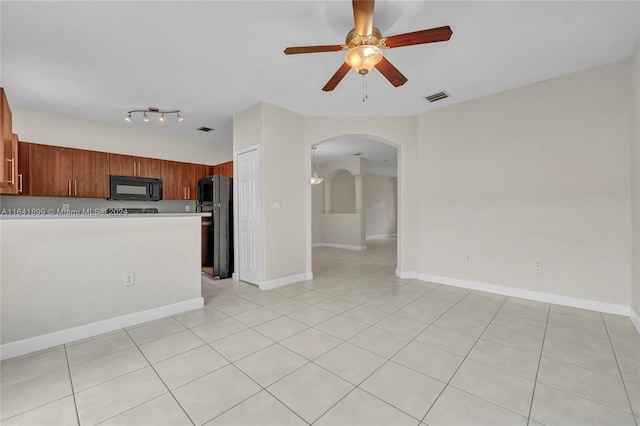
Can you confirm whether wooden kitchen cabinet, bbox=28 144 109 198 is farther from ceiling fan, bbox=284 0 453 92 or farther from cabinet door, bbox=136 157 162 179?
ceiling fan, bbox=284 0 453 92

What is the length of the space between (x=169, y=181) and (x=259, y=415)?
17.6ft

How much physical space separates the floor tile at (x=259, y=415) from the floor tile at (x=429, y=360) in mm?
945

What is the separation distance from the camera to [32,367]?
2.03m

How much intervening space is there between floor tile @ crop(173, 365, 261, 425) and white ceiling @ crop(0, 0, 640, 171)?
2838 mm

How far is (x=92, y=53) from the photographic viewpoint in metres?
2.82

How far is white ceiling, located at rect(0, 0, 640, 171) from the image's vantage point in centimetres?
223

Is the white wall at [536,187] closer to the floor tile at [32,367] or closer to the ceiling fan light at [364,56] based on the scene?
the ceiling fan light at [364,56]

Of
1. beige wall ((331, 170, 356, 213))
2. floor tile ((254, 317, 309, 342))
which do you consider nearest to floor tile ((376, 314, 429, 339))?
floor tile ((254, 317, 309, 342))

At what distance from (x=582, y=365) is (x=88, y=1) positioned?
15.5 ft

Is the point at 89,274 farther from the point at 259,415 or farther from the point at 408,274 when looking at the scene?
the point at 408,274

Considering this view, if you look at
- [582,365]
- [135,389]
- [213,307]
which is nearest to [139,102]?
[213,307]

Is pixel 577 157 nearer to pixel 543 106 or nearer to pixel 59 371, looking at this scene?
pixel 543 106

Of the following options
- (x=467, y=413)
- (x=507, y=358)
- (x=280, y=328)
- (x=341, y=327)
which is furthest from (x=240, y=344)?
(x=507, y=358)

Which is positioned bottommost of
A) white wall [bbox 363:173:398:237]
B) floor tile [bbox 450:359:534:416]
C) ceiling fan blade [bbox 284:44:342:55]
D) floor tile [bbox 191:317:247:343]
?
floor tile [bbox 191:317:247:343]
